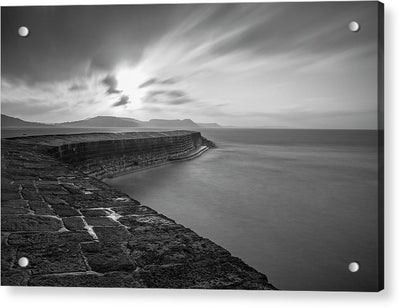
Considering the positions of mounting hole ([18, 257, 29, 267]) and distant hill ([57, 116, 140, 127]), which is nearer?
mounting hole ([18, 257, 29, 267])

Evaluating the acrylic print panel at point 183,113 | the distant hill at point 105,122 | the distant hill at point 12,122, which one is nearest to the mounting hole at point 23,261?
the acrylic print panel at point 183,113

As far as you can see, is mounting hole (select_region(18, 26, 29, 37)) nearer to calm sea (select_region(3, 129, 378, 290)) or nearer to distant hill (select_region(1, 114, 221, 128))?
distant hill (select_region(1, 114, 221, 128))

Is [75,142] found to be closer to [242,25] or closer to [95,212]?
[95,212]

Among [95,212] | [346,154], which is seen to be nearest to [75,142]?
[95,212]

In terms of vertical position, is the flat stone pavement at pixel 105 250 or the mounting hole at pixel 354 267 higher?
the flat stone pavement at pixel 105 250

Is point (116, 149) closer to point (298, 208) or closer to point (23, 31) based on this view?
point (298, 208)

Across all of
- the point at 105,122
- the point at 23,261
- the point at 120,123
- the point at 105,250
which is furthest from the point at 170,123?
the point at 23,261

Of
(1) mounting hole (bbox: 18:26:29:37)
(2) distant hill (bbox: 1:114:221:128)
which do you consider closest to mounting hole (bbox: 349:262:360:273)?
(2) distant hill (bbox: 1:114:221:128)

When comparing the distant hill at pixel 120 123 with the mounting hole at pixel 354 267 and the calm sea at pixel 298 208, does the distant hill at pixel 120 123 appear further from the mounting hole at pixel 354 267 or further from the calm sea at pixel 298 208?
the mounting hole at pixel 354 267
